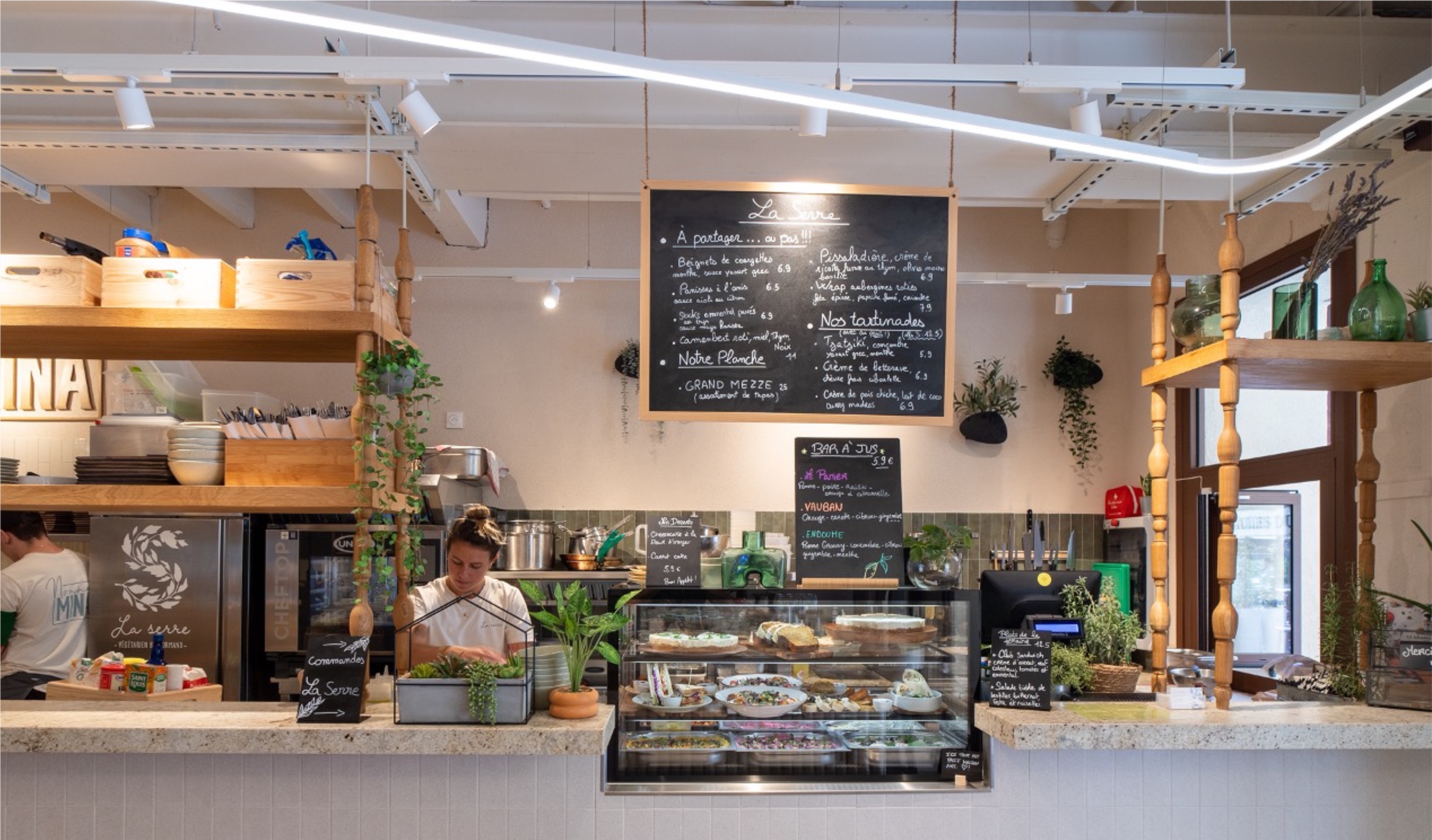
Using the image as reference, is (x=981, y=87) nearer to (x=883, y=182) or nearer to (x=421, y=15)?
(x=883, y=182)

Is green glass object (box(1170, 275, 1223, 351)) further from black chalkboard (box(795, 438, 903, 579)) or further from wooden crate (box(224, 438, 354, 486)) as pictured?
wooden crate (box(224, 438, 354, 486))

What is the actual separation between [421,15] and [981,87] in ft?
7.57

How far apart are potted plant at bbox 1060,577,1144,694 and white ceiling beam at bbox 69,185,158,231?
562cm

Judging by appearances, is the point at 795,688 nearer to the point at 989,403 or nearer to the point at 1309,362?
the point at 1309,362

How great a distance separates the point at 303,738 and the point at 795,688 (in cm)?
142

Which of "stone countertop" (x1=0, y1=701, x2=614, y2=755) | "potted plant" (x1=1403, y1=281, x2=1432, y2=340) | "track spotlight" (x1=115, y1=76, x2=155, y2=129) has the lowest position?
"stone countertop" (x1=0, y1=701, x2=614, y2=755)

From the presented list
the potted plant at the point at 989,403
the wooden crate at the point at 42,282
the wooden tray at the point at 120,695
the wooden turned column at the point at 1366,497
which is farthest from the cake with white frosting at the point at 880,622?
the potted plant at the point at 989,403

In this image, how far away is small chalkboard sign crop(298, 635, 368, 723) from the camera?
2.90 m

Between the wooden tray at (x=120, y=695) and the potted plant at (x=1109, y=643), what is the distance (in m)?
3.04

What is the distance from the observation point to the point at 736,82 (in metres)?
Answer: 2.46

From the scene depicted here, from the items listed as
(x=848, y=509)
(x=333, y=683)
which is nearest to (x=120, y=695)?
(x=333, y=683)

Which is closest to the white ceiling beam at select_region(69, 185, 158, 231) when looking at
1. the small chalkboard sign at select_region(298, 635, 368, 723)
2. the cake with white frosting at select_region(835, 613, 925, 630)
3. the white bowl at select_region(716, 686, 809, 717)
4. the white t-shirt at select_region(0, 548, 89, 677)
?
the white t-shirt at select_region(0, 548, 89, 677)

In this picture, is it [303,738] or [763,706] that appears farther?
[763,706]

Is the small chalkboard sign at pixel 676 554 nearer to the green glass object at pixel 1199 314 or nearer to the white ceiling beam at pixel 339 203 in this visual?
the green glass object at pixel 1199 314
